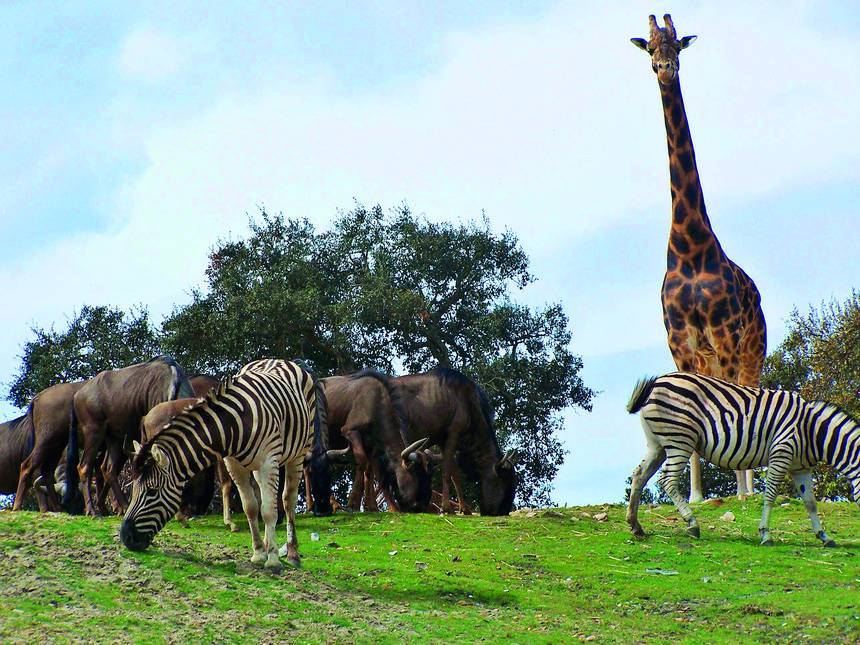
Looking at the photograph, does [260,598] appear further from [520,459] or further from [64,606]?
[520,459]

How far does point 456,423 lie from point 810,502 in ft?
27.5

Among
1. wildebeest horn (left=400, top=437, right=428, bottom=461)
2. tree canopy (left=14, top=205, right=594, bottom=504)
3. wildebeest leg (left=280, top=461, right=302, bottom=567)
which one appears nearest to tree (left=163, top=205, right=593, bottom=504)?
tree canopy (left=14, top=205, right=594, bottom=504)

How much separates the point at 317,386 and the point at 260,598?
14.5 feet

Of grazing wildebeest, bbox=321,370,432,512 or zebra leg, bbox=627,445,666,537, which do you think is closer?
zebra leg, bbox=627,445,666,537

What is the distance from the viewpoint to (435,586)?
1312 centimetres

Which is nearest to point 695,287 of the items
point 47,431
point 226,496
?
point 226,496

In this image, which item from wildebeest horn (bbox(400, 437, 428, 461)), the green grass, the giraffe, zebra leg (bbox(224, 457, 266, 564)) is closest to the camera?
the green grass

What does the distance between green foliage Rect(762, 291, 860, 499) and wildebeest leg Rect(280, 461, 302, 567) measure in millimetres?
15584

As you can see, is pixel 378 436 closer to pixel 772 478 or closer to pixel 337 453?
pixel 337 453

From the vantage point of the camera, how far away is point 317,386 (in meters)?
15.6

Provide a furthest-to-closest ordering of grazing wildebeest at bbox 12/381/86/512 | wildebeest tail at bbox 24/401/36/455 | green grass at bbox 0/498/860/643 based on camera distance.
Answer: wildebeest tail at bbox 24/401/36/455
grazing wildebeest at bbox 12/381/86/512
green grass at bbox 0/498/860/643

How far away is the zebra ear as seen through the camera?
1285 cm

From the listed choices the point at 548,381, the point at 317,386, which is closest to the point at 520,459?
the point at 548,381

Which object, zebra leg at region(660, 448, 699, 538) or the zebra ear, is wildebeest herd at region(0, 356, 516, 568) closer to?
the zebra ear
